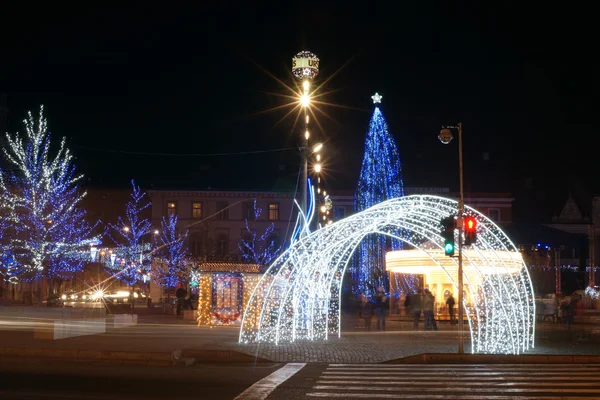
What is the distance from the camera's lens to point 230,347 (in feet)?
78.8

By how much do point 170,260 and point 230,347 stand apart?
42.5 metres

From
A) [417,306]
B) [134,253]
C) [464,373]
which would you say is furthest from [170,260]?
[464,373]

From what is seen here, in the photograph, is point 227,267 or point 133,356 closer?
point 133,356

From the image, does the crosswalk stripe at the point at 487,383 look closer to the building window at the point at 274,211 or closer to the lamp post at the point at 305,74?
the lamp post at the point at 305,74

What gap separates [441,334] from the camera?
31.9 metres

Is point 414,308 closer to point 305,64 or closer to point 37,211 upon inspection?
point 305,64

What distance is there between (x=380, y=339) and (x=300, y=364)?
872cm

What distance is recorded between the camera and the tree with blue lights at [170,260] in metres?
63.9

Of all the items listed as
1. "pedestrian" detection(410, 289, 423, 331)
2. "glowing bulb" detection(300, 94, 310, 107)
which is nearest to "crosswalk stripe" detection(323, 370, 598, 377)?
"glowing bulb" detection(300, 94, 310, 107)

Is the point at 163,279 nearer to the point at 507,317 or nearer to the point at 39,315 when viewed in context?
the point at 39,315

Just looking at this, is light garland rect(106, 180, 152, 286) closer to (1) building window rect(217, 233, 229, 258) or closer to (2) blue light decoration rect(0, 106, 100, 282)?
(1) building window rect(217, 233, 229, 258)

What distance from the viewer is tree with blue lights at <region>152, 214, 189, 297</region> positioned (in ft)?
210

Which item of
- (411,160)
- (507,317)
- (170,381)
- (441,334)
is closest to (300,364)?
(170,381)

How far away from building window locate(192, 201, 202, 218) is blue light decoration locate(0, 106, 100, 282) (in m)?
22.4
